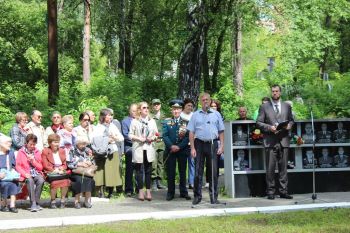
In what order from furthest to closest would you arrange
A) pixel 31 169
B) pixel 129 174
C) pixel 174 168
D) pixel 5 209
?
pixel 129 174
pixel 174 168
pixel 31 169
pixel 5 209

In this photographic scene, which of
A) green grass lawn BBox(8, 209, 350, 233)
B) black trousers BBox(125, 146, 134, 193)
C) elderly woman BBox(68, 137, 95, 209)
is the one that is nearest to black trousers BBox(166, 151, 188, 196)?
black trousers BBox(125, 146, 134, 193)

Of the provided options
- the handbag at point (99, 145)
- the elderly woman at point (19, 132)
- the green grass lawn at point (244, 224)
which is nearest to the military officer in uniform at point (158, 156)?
the handbag at point (99, 145)

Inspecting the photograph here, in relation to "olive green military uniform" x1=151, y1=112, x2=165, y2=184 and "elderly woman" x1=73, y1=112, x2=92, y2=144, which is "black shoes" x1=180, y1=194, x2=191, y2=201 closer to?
"olive green military uniform" x1=151, y1=112, x2=165, y2=184

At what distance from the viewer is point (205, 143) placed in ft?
36.0

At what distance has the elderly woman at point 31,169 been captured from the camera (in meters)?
10.7

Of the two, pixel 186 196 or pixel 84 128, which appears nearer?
pixel 186 196

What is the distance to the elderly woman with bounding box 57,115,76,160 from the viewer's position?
1169 centimetres

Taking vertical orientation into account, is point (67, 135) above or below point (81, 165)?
above

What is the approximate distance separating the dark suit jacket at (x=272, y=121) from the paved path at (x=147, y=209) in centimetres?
115

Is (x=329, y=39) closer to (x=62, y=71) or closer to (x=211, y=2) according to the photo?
(x=211, y=2)

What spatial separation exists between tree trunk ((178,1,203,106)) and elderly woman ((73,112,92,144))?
19.7ft

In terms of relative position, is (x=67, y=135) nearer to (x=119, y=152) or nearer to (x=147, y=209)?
(x=119, y=152)

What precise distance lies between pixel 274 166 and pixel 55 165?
167 inches

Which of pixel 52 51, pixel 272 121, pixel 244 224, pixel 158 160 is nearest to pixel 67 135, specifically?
pixel 158 160
